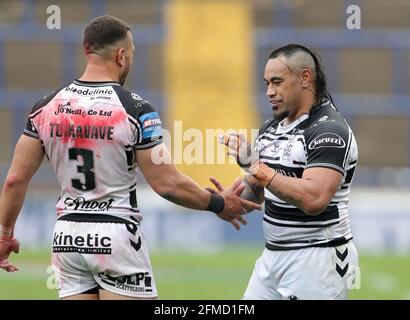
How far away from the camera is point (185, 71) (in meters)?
22.5

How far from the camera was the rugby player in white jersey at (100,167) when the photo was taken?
598 cm

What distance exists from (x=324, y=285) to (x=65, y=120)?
1861 mm

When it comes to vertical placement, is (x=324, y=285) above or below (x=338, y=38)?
below

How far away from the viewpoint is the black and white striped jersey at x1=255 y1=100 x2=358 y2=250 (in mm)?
6059

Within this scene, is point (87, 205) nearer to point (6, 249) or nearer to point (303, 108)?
point (6, 249)

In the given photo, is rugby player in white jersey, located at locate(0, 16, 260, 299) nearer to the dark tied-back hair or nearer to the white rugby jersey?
the white rugby jersey

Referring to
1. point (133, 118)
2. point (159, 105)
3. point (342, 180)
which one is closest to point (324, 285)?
point (342, 180)

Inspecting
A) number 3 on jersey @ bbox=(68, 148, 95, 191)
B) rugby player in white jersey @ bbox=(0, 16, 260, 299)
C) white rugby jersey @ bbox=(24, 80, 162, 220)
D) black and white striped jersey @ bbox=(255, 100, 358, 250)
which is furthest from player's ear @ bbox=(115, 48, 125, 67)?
black and white striped jersey @ bbox=(255, 100, 358, 250)

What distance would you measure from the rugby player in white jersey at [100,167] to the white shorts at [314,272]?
792mm

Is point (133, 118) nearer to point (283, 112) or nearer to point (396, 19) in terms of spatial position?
point (283, 112)

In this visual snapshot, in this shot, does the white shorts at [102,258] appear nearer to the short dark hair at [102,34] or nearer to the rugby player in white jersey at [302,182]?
the rugby player in white jersey at [302,182]

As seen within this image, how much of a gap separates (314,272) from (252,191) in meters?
0.87

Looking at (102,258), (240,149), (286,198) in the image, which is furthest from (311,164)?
(102,258)

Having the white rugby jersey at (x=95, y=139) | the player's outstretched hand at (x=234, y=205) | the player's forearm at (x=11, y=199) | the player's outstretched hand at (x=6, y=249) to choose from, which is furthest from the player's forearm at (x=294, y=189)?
the player's outstretched hand at (x=6, y=249)
